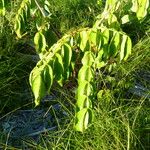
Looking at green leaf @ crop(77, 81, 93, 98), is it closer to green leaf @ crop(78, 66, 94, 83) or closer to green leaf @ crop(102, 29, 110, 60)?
green leaf @ crop(78, 66, 94, 83)

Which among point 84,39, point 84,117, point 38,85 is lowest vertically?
point 84,117

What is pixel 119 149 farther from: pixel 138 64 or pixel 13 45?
pixel 13 45

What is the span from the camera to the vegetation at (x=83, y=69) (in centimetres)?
181

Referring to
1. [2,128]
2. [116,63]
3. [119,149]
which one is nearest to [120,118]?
[119,149]

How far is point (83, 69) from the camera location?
178 cm

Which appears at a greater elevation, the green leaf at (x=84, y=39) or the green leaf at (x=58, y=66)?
the green leaf at (x=84, y=39)

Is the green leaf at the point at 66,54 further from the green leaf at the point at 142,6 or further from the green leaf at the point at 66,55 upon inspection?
the green leaf at the point at 142,6

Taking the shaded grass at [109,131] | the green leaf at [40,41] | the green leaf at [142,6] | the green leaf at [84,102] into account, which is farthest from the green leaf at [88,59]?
the shaded grass at [109,131]

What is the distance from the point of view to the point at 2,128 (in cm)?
320

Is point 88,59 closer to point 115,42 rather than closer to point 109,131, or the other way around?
point 115,42

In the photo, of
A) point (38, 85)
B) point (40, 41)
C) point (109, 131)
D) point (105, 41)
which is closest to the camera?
point (38, 85)

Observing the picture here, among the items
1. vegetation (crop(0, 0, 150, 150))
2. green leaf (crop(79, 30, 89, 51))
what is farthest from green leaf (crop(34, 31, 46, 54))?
green leaf (crop(79, 30, 89, 51))

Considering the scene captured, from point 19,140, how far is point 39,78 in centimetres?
140

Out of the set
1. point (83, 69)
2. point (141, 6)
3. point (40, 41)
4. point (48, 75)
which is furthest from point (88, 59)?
point (40, 41)
